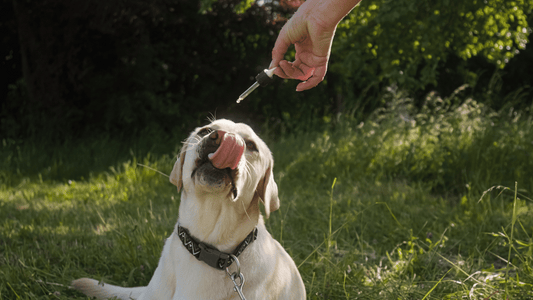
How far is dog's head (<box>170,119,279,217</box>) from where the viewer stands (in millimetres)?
1769

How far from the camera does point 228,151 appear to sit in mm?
1732

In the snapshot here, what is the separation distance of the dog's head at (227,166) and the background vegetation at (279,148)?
1.26 feet

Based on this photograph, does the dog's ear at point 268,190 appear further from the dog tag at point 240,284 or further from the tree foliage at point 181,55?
the tree foliage at point 181,55

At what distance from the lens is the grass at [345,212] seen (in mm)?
2494

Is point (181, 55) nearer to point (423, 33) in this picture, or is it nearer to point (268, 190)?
point (423, 33)

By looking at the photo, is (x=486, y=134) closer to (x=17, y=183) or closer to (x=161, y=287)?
(x=161, y=287)

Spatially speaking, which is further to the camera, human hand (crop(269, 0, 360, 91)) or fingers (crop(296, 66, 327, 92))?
fingers (crop(296, 66, 327, 92))

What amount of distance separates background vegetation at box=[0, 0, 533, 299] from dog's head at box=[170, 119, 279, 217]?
0.38m

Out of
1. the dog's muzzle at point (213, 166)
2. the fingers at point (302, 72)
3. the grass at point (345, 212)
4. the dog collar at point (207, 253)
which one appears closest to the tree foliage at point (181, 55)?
the grass at point (345, 212)

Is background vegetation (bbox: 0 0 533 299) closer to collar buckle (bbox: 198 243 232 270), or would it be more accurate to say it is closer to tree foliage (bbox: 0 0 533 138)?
tree foliage (bbox: 0 0 533 138)

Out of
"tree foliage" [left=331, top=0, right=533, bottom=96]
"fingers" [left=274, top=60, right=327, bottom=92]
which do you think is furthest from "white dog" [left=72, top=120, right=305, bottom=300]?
"tree foliage" [left=331, top=0, right=533, bottom=96]

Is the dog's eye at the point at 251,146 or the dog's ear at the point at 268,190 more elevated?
the dog's eye at the point at 251,146

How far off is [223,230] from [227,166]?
38 cm


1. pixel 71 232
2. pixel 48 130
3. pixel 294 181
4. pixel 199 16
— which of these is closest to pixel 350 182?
pixel 294 181
